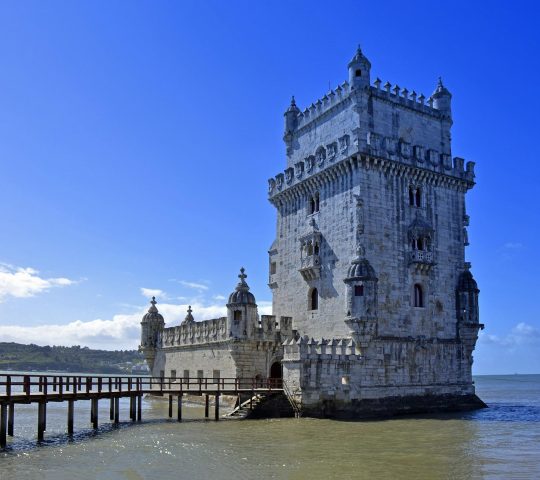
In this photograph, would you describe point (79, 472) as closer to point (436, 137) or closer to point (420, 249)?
point (420, 249)

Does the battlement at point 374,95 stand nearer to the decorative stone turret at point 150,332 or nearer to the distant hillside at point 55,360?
the decorative stone turret at point 150,332

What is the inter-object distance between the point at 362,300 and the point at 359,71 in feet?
46.5

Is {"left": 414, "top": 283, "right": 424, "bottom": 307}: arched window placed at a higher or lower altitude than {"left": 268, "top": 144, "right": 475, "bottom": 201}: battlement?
lower

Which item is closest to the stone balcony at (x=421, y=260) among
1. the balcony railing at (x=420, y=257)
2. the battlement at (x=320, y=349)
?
the balcony railing at (x=420, y=257)

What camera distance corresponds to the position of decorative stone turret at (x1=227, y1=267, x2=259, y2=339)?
40969 millimetres

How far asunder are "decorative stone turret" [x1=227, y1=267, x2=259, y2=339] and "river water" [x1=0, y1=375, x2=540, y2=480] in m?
6.74

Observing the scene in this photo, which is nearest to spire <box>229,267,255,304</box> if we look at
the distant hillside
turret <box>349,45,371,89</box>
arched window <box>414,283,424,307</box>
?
arched window <box>414,283,424,307</box>

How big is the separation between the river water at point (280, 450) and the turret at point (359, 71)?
19.8m

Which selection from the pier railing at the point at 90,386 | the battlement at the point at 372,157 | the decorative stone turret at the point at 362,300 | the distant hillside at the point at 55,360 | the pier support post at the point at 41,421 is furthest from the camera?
the distant hillside at the point at 55,360

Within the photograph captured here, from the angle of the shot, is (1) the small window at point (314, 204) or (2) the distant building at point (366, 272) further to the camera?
(1) the small window at point (314, 204)

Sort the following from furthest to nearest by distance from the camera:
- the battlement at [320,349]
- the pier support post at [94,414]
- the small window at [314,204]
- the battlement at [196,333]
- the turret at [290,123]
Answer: the turret at [290,123] → the battlement at [196,333] → the small window at [314,204] → the battlement at [320,349] → the pier support post at [94,414]

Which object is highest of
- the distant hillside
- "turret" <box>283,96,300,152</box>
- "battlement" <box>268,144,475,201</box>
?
"turret" <box>283,96,300,152</box>

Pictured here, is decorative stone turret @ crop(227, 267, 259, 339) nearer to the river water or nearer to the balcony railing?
the river water

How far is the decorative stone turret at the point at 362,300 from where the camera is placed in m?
36.9
